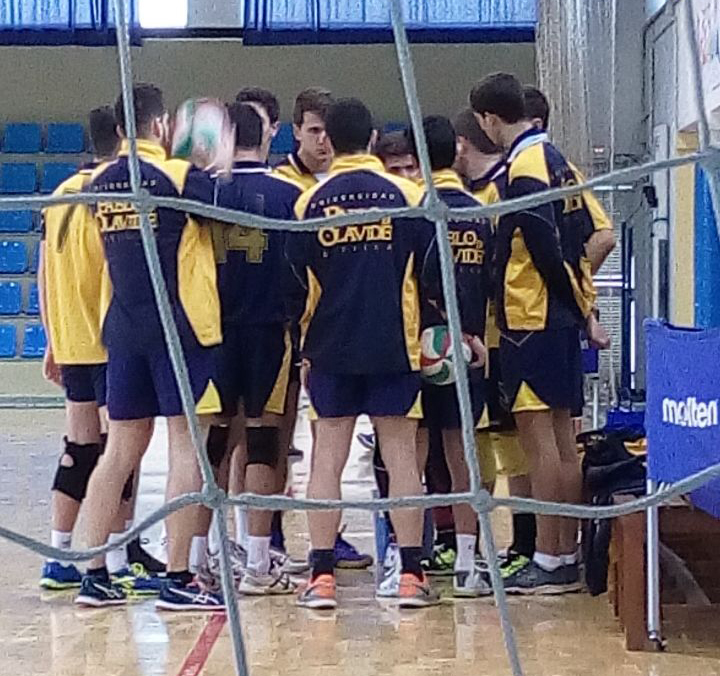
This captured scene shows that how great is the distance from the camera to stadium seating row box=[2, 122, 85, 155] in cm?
876

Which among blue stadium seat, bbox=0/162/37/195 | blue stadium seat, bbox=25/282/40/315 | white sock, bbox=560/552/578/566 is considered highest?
blue stadium seat, bbox=0/162/37/195

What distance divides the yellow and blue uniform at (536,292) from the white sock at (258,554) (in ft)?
1.84

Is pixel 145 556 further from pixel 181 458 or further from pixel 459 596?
pixel 459 596

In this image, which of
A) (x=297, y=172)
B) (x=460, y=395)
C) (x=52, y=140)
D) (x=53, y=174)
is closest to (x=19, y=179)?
(x=53, y=174)

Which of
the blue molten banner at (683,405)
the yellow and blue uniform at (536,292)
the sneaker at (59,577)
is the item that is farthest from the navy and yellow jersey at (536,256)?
the sneaker at (59,577)

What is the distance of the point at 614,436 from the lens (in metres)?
2.93

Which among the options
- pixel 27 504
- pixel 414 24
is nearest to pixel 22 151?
pixel 414 24

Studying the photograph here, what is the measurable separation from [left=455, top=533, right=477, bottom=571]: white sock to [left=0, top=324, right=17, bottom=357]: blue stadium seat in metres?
6.08

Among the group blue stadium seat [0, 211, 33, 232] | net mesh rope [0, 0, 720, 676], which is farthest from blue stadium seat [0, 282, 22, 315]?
net mesh rope [0, 0, 720, 676]

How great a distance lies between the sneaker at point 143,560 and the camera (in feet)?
9.80

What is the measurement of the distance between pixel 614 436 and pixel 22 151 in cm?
652

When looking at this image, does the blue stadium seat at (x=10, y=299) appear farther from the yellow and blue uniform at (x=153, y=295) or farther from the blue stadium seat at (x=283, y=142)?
the yellow and blue uniform at (x=153, y=295)

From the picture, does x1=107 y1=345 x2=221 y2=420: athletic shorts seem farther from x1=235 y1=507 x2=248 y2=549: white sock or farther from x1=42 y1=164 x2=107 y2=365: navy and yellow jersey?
x1=235 y1=507 x2=248 y2=549: white sock

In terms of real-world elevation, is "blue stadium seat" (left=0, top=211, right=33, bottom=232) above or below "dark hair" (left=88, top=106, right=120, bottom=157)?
below
